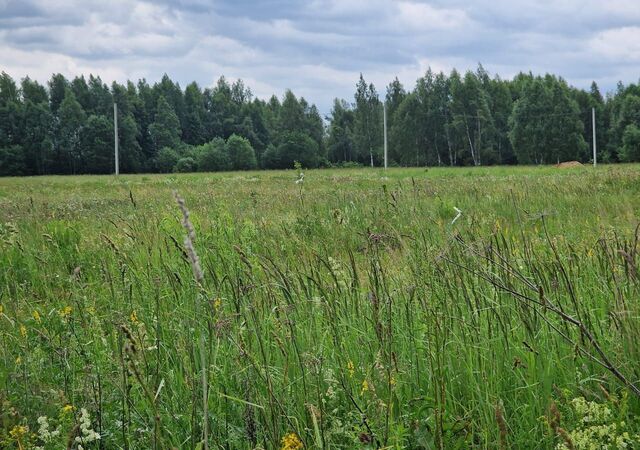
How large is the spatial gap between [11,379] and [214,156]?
8607cm

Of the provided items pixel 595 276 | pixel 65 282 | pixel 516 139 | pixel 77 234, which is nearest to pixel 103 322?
pixel 65 282

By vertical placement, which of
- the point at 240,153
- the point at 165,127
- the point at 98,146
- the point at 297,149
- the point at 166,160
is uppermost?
the point at 165,127

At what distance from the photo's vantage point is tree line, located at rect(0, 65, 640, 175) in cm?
8138

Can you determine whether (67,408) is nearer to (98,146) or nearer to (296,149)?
(98,146)

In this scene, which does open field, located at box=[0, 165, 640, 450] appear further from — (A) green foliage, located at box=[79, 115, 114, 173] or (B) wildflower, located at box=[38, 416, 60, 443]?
(A) green foliage, located at box=[79, 115, 114, 173]

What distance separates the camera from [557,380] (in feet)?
7.25

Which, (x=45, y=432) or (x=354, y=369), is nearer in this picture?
(x=45, y=432)

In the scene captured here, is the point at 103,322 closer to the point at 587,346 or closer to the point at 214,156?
the point at 587,346

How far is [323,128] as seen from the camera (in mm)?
112500

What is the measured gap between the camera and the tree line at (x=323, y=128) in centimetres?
8138

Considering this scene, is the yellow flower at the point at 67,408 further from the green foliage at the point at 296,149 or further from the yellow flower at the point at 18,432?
the green foliage at the point at 296,149

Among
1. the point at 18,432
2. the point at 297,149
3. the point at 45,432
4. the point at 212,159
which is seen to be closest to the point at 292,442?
the point at 45,432

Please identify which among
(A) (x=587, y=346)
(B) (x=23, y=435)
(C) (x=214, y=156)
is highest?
(C) (x=214, y=156)

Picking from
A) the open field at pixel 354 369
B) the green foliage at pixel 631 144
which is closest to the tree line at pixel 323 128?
the green foliage at pixel 631 144
